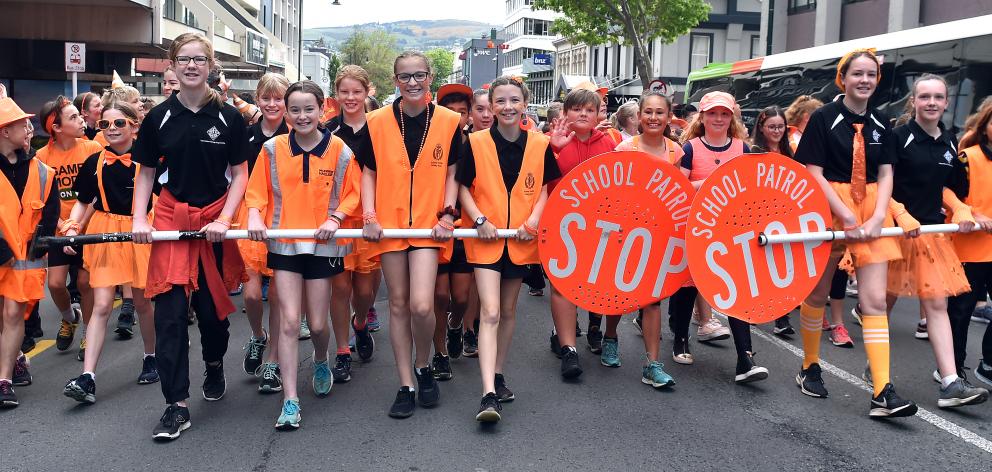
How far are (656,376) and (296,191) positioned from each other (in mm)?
2527

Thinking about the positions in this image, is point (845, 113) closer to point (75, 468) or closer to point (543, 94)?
point (75, 468)

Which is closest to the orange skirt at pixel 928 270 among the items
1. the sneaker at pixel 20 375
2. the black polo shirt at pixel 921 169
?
the black polo shirt at pixel 921 169

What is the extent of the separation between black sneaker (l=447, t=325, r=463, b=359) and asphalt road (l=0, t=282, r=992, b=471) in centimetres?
12

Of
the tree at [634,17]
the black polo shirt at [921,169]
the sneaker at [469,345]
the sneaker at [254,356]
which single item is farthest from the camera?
the tree at [634,17]

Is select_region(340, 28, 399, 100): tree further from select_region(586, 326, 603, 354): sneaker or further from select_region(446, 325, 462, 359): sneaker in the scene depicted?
select_region(446, 325, 462, 359): sneaker

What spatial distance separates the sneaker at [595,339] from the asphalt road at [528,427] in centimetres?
38

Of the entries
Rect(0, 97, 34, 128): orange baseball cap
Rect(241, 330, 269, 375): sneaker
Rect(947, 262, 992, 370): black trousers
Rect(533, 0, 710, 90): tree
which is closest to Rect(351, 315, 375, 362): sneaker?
Rect(241, 330, 269, 375): sneaker

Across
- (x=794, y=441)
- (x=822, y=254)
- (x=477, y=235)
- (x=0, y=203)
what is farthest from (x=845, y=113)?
(x=0, y=203)

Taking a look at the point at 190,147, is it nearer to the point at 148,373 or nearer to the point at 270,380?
the point at 270,380

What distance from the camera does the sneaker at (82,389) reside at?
5.29 metres

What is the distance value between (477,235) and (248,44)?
3364 cm

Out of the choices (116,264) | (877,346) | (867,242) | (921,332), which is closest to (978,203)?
(867,242)

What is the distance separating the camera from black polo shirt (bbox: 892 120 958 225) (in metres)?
5.64

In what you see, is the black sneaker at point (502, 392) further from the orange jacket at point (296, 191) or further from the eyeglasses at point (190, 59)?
the eyeglasses at point (190, 59)
